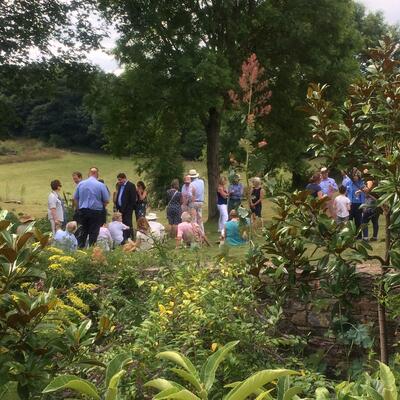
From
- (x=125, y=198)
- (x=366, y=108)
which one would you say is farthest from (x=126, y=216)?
(x=366, y=108)

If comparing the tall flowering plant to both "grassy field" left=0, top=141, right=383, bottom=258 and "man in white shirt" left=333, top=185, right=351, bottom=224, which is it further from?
"grassy field" left=0, top=141, right=383, bottom=258

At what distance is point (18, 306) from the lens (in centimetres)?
246

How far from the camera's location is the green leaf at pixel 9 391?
2551mm

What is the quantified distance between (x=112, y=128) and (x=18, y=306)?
1905 centimetres

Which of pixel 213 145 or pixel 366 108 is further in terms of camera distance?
pixel 213 145

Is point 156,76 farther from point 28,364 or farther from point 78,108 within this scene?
point 78,108

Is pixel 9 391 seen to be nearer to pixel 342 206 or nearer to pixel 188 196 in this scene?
pixel 342 206

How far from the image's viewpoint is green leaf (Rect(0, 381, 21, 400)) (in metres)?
2.55

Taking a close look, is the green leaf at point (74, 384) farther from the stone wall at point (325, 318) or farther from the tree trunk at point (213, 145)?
the tree trunk at point (213, 145)

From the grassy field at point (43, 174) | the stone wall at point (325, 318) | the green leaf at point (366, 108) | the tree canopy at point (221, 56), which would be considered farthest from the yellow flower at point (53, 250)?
the grassy field at point (43, 174)

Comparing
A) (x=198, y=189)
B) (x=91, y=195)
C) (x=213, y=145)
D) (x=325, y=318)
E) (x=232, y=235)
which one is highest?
(x=213, y=145)

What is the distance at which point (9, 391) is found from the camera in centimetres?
267

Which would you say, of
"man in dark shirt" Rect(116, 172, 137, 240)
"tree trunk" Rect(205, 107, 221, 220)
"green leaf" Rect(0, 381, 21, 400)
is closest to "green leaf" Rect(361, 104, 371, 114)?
"green leaf" Rect(0, 381, 21, 400)

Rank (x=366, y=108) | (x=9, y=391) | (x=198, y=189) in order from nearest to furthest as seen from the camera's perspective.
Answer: (x=9, y=391) < (x=366, y=108) < (x=198, y=189)
